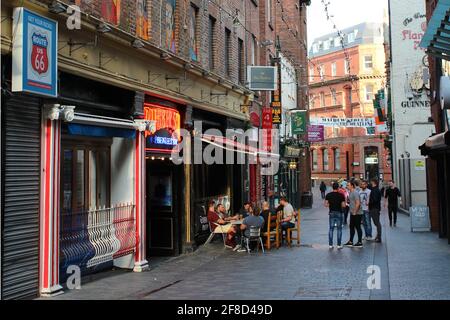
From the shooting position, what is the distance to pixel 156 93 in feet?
39.5

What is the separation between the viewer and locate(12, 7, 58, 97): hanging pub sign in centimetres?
750

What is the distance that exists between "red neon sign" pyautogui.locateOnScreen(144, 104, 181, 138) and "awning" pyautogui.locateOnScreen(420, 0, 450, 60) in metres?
5.88

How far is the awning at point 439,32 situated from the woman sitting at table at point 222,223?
672 centimetres

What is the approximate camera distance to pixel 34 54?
25.3 ft

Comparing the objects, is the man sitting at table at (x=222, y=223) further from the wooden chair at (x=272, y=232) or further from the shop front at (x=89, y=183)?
the shop front at (x=89, y=183)

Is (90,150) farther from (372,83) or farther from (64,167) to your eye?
(372,83)

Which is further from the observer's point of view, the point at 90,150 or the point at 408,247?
the point at 408,247

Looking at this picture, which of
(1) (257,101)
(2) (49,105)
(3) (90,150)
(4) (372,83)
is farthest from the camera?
(4) (372,83)

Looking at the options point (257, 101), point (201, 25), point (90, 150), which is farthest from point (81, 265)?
point (257, 101)

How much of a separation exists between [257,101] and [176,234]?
10.5m

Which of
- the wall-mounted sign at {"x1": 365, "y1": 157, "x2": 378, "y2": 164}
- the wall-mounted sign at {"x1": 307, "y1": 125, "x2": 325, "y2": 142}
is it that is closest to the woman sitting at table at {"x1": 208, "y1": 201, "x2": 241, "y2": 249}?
the wall-mounted sign at {"x1": 307, "y1": 125, "x2": 325, "y2": 142}

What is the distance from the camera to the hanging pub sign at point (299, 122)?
96.3 feet

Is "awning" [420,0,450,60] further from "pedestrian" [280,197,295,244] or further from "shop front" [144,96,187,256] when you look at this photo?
"shop front" [144,96,187,256]

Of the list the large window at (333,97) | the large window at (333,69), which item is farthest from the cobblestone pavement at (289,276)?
the large window at (333,69)
